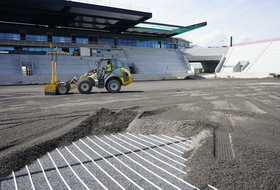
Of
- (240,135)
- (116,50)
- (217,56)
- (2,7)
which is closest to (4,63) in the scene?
(2,7)

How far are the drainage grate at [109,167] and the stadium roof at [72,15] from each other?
28316mm

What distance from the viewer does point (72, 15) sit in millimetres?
32594

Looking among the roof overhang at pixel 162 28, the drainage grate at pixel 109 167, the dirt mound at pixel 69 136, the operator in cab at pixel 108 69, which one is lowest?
the drainage grate at pixel 109 167

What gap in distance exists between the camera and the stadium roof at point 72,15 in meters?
28.3

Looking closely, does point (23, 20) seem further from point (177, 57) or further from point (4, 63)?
point (177, 57)

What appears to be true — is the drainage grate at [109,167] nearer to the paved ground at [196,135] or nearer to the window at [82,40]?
the paved ground at [196,135]

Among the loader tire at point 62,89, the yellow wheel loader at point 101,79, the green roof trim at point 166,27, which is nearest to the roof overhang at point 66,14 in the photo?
the green roof trim at point 166,27

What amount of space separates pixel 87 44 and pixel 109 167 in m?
39.7

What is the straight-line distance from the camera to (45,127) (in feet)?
19.6

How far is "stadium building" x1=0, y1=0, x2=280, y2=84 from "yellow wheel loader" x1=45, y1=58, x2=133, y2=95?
13.3 metres

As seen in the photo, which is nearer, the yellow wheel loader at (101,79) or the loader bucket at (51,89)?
Result: the loader bucket at (51,89)

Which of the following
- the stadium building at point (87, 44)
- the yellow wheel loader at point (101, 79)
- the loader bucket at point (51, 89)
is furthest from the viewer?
the stadium building at point (87, 44)

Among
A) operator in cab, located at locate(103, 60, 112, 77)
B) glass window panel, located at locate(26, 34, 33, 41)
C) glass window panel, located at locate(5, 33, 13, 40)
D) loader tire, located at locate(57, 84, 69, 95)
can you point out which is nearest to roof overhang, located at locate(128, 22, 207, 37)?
glass window panel, located at locate(26, 34, 33, 41)

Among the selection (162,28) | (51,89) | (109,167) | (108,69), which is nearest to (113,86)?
(108,69)
